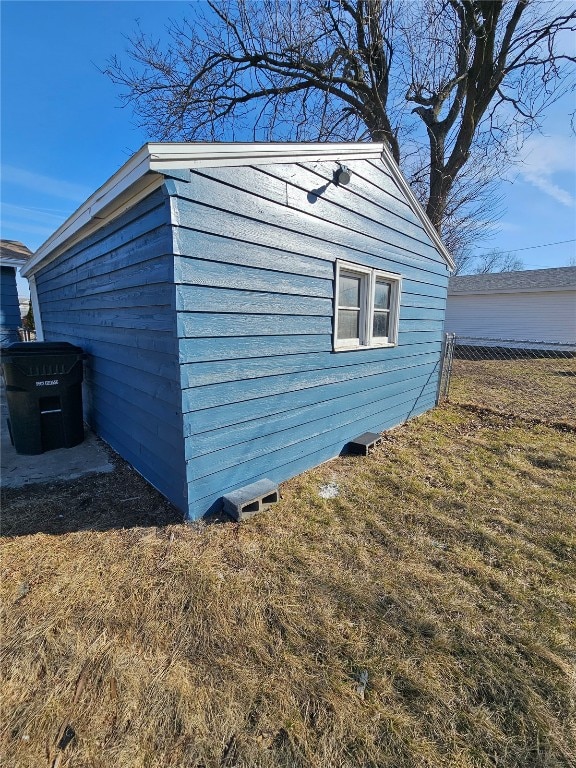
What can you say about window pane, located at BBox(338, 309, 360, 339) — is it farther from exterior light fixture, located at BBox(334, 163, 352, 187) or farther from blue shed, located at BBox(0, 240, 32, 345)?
blue shed, located at BBox(0, 240, 32, 345)

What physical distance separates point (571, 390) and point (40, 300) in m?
11.9

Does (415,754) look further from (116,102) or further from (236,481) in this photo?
(116,102)

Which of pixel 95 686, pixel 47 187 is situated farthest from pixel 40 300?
pixel 95 686

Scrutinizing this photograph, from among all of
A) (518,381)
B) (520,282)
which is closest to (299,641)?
(518,381)

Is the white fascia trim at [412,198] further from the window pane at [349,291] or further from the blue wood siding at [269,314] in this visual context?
the window pane at [349,291]

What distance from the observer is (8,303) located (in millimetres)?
7555

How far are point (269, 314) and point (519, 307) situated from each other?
16848 mm

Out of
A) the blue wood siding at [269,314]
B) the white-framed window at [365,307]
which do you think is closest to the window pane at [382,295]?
the white-framed window at [365,307]

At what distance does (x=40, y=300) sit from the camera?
6.78 m

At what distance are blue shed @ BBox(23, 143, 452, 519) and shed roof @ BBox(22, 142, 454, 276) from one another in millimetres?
14

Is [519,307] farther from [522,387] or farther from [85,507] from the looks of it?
[85,507]

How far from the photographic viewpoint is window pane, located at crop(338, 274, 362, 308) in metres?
3.85

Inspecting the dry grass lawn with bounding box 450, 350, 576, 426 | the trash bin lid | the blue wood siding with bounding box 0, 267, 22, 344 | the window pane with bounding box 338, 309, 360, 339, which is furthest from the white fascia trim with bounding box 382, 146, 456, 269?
the blue wood siding with bounding box 0, 267, 22, 344

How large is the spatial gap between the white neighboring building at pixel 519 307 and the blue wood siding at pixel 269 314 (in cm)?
1272
